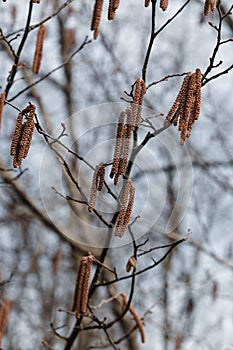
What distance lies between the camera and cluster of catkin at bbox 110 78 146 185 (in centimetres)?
194

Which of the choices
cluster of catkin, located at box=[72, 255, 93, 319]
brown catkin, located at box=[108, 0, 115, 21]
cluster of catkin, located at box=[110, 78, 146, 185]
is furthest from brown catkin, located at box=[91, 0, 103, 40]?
cluster of catkin, located at box=[72, 255, 93, 319]

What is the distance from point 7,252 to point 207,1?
6.60 meters

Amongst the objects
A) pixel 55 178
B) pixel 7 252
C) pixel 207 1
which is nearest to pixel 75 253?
pixel 55 178

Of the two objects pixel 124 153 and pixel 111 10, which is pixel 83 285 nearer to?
pixel 124 153

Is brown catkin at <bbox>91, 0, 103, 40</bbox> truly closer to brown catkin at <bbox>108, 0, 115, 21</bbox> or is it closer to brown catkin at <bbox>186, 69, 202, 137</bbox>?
brown catkin at <bbox>108, 0, 115, 21</bbox>

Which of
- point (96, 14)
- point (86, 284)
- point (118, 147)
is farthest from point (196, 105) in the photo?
point (86, 284)

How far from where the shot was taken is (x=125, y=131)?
6.62 ft

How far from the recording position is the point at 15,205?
6.91 m

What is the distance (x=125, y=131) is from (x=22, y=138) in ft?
1.03

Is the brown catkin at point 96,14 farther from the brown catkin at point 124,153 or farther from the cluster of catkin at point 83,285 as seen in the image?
the cluster of catkin at point 83,285

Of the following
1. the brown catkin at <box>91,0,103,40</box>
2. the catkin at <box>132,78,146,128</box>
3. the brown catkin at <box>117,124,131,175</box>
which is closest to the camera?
the brown catkin at <box>117,124,131,175</box>

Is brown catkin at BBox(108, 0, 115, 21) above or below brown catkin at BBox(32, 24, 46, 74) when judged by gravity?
below

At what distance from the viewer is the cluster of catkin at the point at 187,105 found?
6.55ft

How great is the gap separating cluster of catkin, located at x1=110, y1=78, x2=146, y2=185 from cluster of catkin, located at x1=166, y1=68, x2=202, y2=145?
0.11 meters
